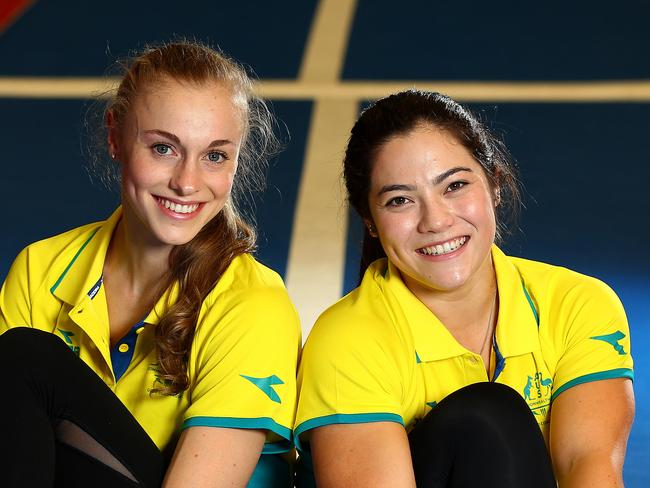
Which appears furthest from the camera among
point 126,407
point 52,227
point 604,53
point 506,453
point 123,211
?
point 604,53

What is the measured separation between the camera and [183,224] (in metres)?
2.09

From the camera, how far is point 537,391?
2.12 m

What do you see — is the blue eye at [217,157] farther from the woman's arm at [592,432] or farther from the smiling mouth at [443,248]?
the woman's arm at [592,432]

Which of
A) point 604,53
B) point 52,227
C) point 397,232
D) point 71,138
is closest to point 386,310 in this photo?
point 397,232

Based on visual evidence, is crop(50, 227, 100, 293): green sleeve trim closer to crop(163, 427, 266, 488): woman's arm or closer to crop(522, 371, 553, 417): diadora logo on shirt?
crop(163, 427, 266, 488): woman's arm

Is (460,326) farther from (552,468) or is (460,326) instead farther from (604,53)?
(604,53)

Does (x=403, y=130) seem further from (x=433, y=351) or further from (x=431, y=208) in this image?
(x=433, y=351)

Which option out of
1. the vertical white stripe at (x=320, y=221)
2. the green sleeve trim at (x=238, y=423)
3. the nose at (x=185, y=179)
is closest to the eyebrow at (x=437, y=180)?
the nose at (x=185, y=179)

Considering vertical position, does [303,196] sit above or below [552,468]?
above

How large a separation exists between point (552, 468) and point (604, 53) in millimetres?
3806

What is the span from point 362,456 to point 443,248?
1.28 ft

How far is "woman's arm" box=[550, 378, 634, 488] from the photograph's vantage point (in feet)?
6.50

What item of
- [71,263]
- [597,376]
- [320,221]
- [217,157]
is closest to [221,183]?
[217,157]

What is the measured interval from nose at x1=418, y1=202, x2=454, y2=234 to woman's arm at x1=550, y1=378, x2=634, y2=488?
36 cm
